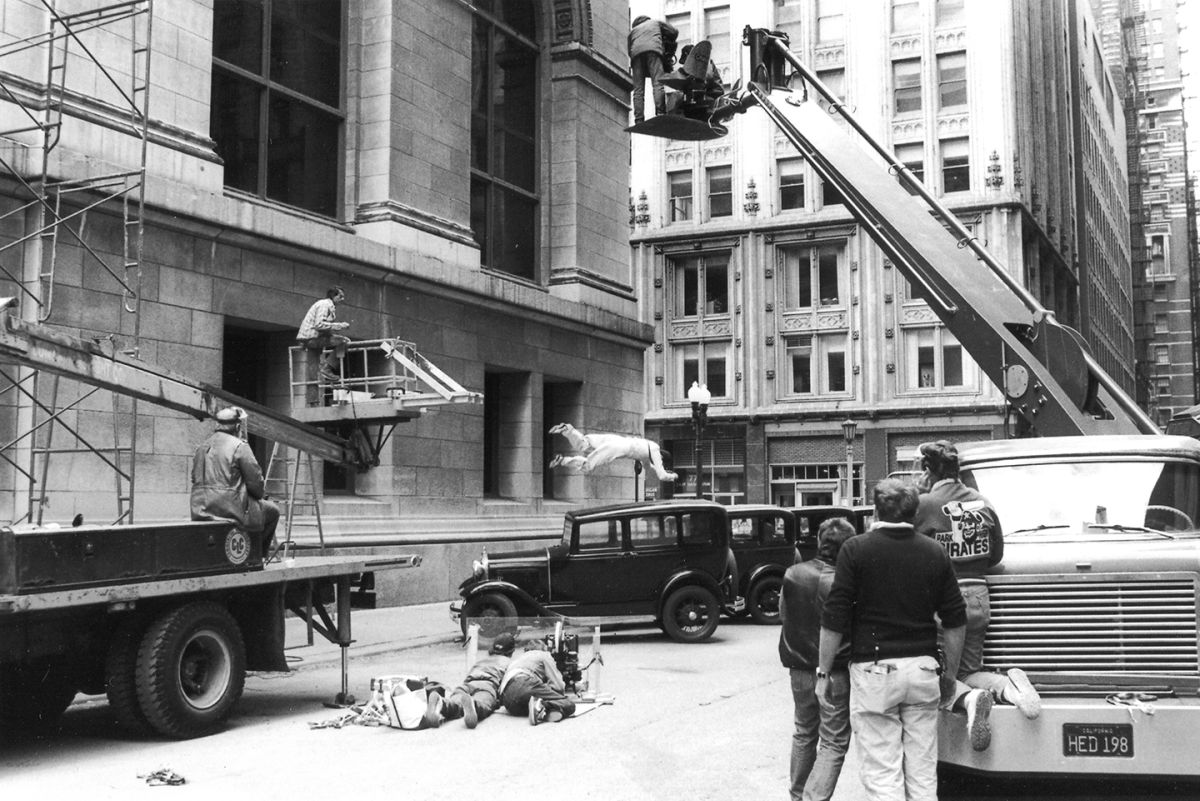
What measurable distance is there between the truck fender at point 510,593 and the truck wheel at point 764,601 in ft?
14.7

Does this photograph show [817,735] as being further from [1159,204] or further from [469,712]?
[1159,204]

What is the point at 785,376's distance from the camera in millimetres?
49781

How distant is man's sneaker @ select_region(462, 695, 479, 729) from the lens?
10.2 metres

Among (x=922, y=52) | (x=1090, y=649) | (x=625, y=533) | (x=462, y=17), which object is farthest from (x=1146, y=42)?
(x=1090, y=649)

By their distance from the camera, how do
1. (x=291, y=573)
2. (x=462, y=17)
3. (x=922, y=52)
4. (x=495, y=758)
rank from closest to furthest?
(x=495, y=758) < (x=291, y=573) < (x=462, y=17) < (x=922, y=52)

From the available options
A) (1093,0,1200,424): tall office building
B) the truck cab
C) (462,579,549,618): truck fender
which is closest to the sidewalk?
(462,579,549,618): truck fender

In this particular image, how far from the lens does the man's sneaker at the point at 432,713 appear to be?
10.2m

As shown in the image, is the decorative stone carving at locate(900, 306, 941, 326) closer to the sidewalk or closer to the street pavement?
the sidewalk

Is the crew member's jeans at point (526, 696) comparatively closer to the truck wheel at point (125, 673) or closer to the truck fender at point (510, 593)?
the truck wheel at point (125, 673)

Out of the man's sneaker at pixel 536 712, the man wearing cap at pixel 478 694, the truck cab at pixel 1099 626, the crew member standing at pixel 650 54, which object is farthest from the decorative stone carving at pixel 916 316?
the truck cab at pixel 1099 626

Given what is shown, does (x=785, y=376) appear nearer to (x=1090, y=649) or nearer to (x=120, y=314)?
(x=120, y=314)

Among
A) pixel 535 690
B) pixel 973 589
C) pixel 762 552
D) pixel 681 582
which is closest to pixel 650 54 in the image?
pixel 681 582

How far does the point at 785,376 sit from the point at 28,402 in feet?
125

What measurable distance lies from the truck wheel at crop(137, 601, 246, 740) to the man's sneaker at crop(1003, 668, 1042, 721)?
6.24 meters
